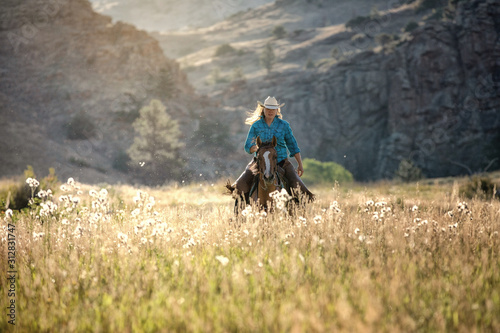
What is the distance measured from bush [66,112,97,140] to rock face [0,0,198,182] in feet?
1.57

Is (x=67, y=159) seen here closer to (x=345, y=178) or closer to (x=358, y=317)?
(x=345, y=178)

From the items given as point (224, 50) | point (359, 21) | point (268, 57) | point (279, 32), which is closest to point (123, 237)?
point (268, 57)

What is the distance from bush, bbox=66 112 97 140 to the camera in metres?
47.4

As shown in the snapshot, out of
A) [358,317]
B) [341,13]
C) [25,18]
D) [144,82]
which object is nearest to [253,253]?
[358,317]

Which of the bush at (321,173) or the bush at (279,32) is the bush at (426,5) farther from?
the bush at (321,173)

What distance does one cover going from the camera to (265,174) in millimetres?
6551

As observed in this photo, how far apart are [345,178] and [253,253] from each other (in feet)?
101

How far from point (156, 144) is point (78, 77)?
62.5 feet

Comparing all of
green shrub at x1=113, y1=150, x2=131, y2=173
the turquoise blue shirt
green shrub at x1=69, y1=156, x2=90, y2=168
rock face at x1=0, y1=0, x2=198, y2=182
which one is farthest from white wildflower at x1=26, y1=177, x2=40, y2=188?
green shrub at x1=113, y1=150, x2=131, y2=173

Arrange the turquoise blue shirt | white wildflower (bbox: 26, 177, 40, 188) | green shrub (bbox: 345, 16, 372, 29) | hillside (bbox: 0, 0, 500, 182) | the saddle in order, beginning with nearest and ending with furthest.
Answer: white wildflower (bbox: 26, 177, 40, 188)
the saddle
the turquoise blue shirt
hillside (bbox: 0, 0, 500, 182)
green shrub (bbox: 345, 16, 372, 29)

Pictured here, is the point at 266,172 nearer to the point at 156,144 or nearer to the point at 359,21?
the point at 156,144

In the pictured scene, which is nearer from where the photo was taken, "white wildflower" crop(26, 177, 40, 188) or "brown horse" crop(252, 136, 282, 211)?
"white wildflower" crop(26, 177, 40, 188)

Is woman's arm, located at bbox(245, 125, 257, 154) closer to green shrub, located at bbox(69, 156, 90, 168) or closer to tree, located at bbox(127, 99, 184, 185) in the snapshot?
tree, located at bbox(127, 99, 184, 185)

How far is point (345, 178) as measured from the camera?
1380 inches
